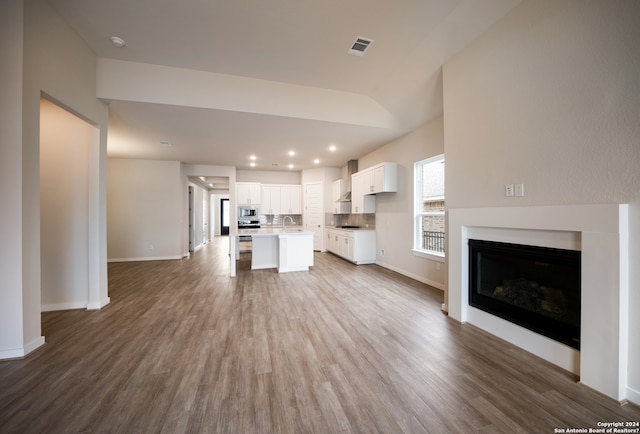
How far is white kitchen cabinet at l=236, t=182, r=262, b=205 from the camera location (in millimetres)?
7875

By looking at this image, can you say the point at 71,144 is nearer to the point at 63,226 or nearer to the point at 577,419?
the point at 63,226

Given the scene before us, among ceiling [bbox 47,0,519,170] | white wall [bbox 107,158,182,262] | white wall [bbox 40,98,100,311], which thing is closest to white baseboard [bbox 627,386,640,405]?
ceiling [bbox 47,0,519,170]

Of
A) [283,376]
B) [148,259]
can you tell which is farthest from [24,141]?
[148,259]

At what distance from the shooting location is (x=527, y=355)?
6.89 ft

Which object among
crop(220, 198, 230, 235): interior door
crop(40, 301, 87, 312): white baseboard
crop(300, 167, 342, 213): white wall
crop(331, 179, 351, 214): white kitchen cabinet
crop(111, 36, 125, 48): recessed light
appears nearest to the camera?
crop(111, 36, 125, 48): recessed light

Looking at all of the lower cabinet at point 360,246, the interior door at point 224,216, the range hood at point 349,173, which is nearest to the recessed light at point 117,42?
the lower cabinet at point 360,246

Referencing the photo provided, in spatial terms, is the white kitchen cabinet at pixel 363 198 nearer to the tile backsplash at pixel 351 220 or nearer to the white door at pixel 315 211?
the tile backsplash at pixel 351 220

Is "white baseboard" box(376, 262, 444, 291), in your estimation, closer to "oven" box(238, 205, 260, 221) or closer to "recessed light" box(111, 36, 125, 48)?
"oven" box(238, 205, 260, 221)

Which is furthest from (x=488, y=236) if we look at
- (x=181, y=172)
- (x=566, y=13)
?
(x=181, y=172)

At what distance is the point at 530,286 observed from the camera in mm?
2244

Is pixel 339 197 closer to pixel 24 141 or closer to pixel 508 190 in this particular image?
pixel 508 190

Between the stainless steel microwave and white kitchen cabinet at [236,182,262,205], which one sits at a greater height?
white kitchen cabinet at [236,182,262,205]

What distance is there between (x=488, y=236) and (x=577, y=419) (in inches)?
59.0

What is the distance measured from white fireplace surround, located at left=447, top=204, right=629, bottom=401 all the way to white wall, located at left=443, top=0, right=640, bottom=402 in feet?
0.22
